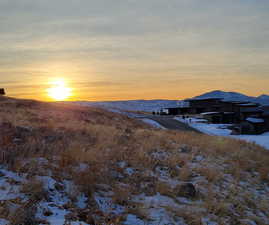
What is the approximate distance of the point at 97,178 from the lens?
6.59m

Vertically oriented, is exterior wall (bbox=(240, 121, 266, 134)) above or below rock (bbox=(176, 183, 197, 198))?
below

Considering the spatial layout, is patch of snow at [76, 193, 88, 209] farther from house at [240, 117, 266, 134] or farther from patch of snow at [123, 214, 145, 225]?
house at [240, 117, 266, 134]

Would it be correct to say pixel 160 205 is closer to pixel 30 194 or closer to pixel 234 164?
pixel 30 194

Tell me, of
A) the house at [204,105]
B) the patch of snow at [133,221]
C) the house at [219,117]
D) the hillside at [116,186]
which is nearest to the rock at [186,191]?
the hillside at [116,186]

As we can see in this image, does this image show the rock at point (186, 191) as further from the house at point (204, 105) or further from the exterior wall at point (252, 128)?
the house at point (204, 105)

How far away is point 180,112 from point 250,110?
1772cm

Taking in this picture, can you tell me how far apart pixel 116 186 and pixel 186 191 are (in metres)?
2.01

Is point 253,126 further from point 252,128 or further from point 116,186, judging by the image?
point 116,186

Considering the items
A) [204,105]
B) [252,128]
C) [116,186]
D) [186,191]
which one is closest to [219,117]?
[252,128]

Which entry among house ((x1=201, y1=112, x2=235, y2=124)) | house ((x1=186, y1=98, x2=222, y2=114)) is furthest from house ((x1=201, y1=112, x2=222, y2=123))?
house ((x1=186, y1=98, x2=222, y2=114))

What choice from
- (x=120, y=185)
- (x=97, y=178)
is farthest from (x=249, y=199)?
(x=97, y=178)

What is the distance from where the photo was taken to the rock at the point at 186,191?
22.0ft

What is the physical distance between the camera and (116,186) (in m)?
6.45

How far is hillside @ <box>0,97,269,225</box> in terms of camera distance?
5.03 m
